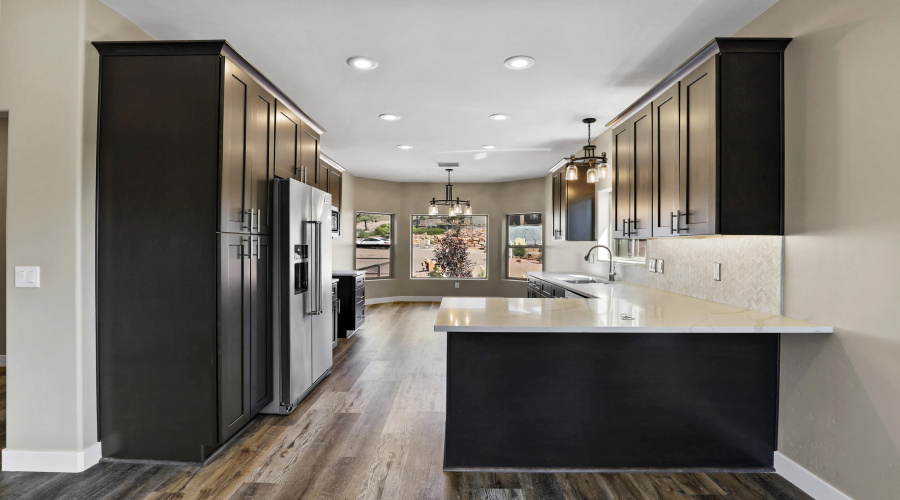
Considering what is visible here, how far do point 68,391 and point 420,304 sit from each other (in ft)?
22.6

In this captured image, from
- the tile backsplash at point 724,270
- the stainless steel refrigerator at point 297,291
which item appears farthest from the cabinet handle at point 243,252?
the tile backsplash at point 724,270

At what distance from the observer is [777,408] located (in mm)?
2512

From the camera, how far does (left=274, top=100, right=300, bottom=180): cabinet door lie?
3.41 metres

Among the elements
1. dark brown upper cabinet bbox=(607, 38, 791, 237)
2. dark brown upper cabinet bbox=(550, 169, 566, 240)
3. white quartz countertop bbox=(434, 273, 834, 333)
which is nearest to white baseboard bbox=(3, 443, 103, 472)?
white quartz countertop bbox=(434, 273, 834, 333)

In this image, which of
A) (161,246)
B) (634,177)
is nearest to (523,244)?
(634,177)

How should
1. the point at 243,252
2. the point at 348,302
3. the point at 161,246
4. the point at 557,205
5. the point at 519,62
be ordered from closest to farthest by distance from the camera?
the point at 161,246
the point at 243,252
the point at 519,62
the point at 348,302
the point at 557,205

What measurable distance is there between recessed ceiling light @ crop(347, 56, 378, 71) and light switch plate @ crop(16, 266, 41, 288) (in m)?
2.18

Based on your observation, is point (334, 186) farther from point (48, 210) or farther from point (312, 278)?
Result: point (48, 210)

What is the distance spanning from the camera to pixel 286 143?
3.58 m

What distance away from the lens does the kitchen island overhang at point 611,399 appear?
8.21 ft

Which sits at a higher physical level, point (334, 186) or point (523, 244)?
point (334, 186)

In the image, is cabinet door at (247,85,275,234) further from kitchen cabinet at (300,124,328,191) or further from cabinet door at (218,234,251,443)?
kitchen cabinet at (300,124,328,191)

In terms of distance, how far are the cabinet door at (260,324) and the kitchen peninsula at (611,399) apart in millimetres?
1355

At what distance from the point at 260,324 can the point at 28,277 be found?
121cm
